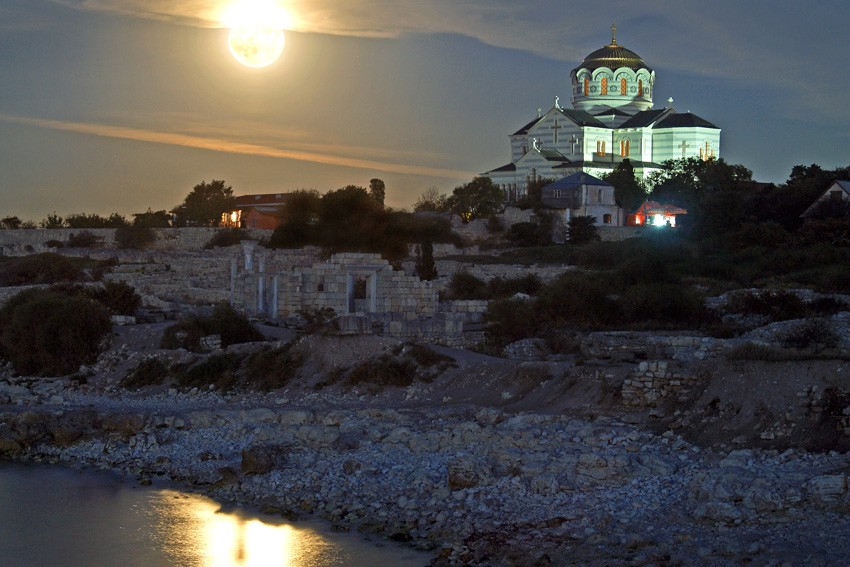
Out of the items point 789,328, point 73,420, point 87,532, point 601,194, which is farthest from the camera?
point 601,194

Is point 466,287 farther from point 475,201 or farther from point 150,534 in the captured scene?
point 150,534

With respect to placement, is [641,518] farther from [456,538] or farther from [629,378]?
[629,378]

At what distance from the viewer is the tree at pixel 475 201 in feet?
184

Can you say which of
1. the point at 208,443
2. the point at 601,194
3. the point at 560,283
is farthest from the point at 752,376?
the point at 601,194

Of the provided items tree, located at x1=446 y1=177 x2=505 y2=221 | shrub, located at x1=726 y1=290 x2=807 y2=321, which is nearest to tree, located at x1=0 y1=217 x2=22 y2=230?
tree, located at x1=446 y1=177 x2=505 y2=221

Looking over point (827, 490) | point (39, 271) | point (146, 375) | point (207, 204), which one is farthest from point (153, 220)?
point (827, 490)

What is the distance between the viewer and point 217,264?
41.8 meters

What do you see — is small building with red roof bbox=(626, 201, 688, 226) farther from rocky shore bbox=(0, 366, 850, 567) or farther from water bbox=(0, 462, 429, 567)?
water bbox=(0, 462, 429, 567)

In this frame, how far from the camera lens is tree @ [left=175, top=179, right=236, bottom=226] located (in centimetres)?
5997

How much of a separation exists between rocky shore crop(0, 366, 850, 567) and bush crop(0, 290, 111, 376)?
4129 millimetres

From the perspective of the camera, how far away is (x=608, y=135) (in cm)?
6481

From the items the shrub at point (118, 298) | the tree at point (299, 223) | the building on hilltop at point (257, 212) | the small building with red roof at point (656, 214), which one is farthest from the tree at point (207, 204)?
the shrub at point (118, 298)

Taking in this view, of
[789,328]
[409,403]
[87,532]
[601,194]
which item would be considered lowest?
[87,532]

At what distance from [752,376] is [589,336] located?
774cm
